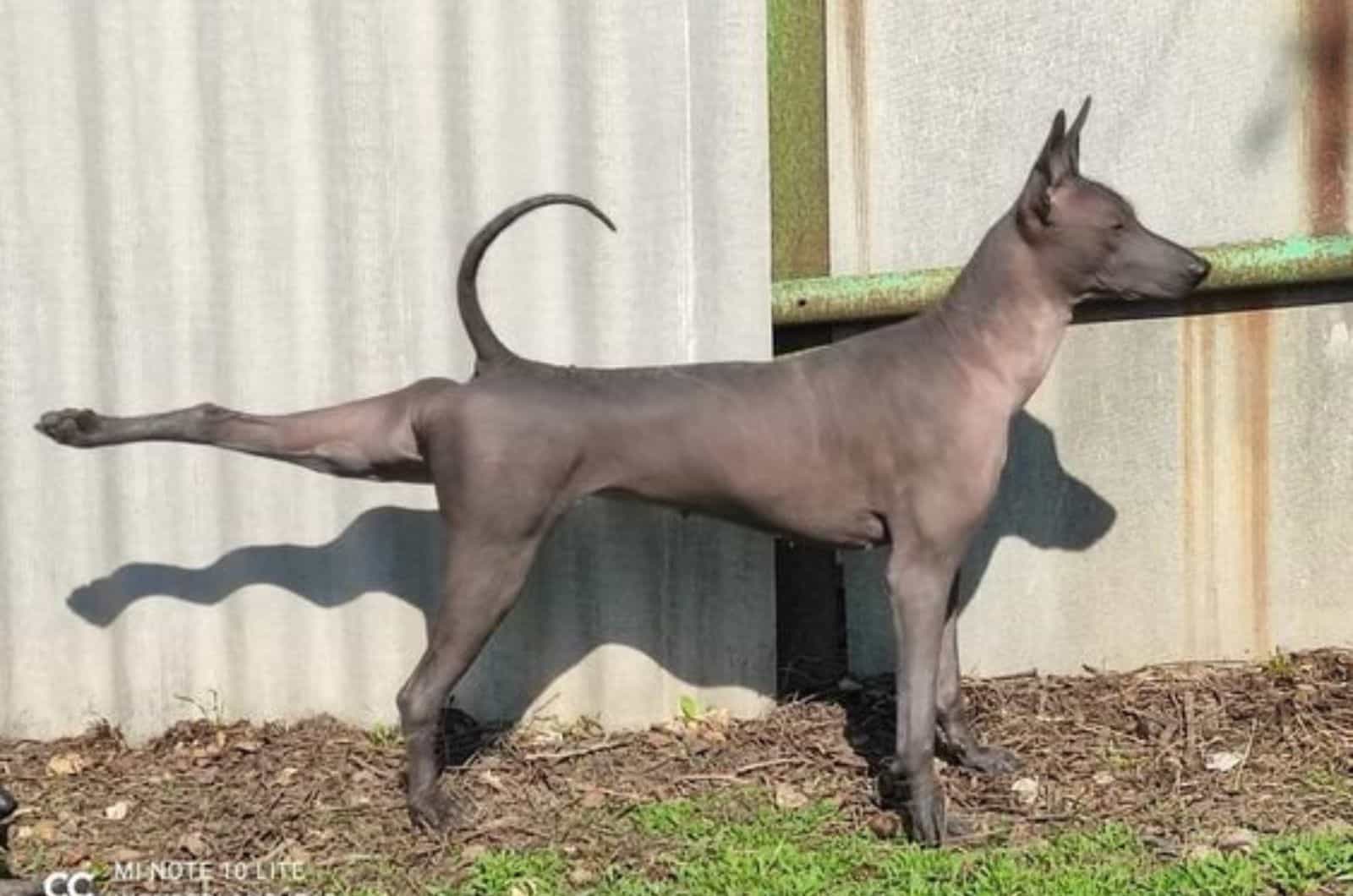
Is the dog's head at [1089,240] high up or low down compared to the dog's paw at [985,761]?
up

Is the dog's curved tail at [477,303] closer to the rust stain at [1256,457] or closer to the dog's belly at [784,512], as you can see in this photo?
the dog's belly at [784,512]

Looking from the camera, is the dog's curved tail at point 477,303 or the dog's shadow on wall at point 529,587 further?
the dog's shadow on wall at point 529,587

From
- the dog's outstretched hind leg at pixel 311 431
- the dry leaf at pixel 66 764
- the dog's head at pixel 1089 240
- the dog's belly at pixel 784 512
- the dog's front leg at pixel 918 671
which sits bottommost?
the dry leaf at pixel 66 764

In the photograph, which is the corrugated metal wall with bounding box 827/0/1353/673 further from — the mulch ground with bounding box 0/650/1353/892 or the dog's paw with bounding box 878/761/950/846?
the dog's paw with bounding box 878/761/950/846

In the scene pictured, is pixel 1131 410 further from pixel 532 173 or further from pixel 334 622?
pixel 334 622

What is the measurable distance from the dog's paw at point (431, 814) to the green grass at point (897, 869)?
0.21 metres

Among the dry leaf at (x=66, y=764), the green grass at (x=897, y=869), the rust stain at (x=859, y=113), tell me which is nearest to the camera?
the green grass at (x=897, y=869)

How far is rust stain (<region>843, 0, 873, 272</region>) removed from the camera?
5.28 metres

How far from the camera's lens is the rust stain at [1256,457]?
5.29 metres

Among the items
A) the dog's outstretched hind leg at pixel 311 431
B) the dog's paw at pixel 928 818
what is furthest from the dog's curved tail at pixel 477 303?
the dog's paw at pixel 928 818

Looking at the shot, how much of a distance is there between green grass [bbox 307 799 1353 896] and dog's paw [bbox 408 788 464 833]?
207 mm

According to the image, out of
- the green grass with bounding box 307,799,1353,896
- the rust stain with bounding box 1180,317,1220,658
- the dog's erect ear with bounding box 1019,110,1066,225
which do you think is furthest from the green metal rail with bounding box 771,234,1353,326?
the green grass with bounding box 307,799,1353,896

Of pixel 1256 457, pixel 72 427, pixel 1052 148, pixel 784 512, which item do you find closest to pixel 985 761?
pixel 784 512

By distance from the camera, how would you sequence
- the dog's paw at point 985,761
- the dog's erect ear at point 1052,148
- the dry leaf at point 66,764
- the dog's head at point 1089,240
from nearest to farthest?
1. the dog's erect ear at point 1052,148
2. the dog's head at point 1089,240
3. the dog's paw at point 985,761
4. the dry leaf at point 66,764
